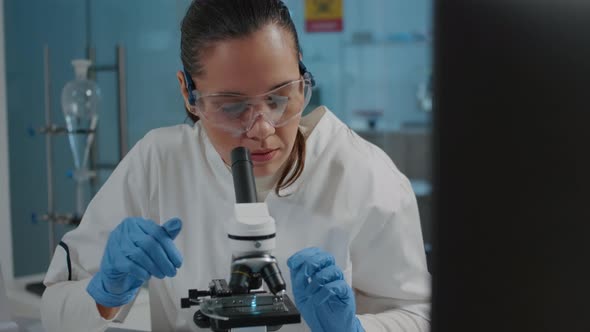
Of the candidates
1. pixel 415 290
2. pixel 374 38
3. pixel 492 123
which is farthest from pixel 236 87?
pixel 374 38

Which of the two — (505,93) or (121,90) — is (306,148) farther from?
(121,90)

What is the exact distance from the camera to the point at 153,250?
1.08 metres

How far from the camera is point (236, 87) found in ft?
3.51

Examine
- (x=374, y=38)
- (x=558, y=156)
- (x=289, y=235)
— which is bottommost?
(x=289, y=235)

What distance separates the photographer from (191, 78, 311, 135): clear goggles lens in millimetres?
1079

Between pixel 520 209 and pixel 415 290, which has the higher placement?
pixel 520 209

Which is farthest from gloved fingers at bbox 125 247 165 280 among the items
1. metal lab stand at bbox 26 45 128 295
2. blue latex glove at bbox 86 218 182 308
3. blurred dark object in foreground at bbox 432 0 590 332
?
metal lab stand at bbox 26 45 128 295

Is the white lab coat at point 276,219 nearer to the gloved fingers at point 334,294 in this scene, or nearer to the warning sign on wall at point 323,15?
the gloved fingers at point 334,294

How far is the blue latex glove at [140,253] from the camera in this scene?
1080mm

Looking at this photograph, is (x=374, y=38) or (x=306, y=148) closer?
(x=306, y=148)

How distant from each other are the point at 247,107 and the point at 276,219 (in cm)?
34

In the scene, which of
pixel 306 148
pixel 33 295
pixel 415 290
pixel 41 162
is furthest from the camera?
pixel 41 162

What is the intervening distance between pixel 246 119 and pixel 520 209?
2.60 ft

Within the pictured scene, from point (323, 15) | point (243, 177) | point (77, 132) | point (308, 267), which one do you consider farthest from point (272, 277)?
point (323, 15)
